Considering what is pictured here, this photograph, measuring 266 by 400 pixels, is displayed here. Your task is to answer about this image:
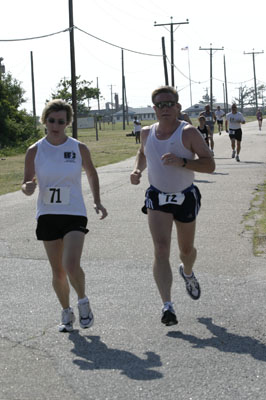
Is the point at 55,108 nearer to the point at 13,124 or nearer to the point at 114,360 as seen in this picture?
the point at 114,360

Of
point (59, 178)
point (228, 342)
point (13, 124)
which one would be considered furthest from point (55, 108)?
point (13, 124)

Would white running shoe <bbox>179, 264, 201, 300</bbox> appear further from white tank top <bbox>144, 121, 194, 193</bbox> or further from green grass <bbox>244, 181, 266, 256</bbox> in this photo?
green grass <bbox>244, 181, 266, 256</bbox>

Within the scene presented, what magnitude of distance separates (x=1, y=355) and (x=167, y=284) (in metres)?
1.44

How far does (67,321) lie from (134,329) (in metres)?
0.50

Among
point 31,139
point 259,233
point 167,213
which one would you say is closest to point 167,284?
point 167,213

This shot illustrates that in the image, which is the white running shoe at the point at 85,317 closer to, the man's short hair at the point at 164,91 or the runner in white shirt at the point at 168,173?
the runner in white shirt at the point at 168,173

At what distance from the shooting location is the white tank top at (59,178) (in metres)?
5.66

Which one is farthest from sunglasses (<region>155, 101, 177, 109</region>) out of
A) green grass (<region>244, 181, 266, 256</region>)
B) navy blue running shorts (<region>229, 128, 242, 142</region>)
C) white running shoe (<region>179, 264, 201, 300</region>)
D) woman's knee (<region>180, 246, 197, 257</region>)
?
navy blue running shorts (<region>229, 128, 242, 142</region>)

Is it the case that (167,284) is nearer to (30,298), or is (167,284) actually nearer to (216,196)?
(30,298)

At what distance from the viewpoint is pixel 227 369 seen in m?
4.73

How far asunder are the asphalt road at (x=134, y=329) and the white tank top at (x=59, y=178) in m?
0.92

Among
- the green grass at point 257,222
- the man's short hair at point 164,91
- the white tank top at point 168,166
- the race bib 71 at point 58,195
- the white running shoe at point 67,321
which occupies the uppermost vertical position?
the man's short hair at point 164,91

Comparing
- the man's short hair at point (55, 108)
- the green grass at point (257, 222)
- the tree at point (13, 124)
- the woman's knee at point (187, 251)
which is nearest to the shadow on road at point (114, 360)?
the woman's knee at point (187, 251)

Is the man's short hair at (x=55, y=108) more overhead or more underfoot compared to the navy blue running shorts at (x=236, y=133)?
more underfoot
